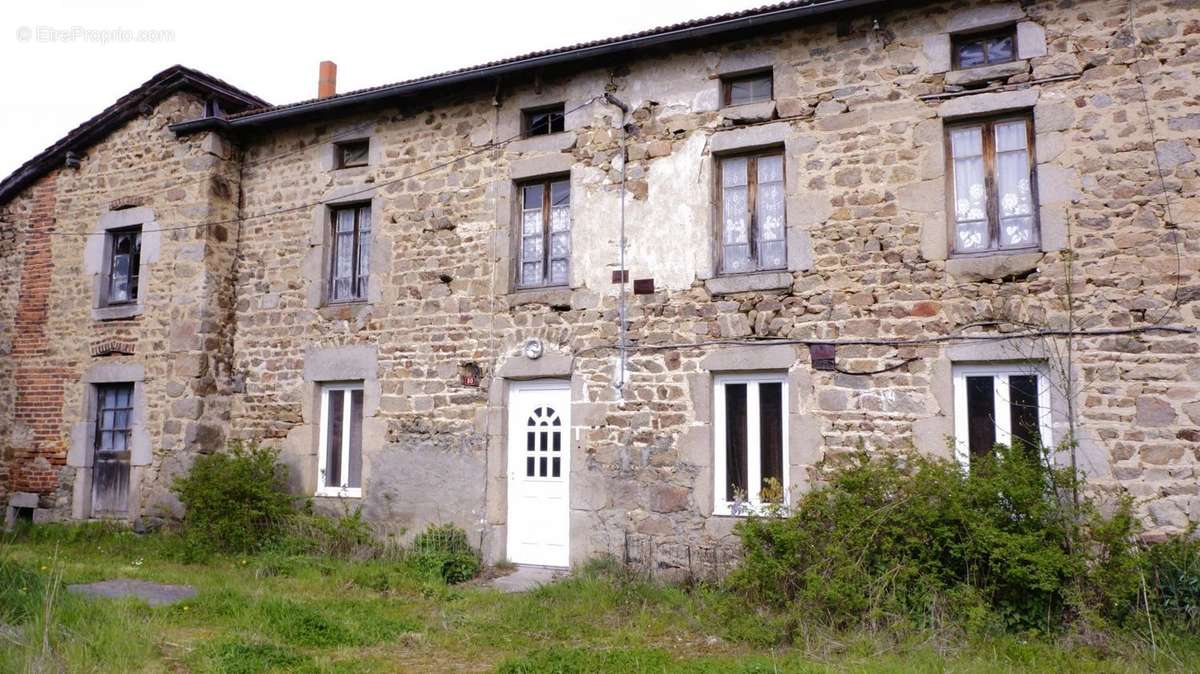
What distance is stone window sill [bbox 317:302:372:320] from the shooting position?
998 centimetres

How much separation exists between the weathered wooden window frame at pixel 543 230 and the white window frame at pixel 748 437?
2083 mm

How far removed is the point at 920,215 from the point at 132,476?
923 cm

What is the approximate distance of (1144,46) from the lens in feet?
23.1

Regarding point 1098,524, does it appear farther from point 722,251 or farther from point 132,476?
point 132,476

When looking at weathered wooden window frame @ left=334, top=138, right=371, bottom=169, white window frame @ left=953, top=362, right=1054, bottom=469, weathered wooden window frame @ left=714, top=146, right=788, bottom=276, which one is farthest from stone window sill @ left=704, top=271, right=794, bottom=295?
weathered wooden window frame @ left=334, top=138, right=371, bottom=169

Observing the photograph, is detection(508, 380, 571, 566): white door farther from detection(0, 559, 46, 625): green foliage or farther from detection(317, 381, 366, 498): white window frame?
detection(0, 559, 46, 625): green foliage

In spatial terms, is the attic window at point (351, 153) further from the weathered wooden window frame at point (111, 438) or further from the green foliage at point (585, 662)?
the green foliage at point (585, 662)

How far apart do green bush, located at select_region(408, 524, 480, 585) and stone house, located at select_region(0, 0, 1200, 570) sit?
0.17 m

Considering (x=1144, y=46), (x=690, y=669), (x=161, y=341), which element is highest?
(x=1144, y=46)

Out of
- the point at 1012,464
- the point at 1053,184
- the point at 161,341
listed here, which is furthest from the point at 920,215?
the point at 161,341

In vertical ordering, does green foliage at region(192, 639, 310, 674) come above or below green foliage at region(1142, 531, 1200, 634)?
below

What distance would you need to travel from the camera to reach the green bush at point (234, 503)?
9414 millimetres

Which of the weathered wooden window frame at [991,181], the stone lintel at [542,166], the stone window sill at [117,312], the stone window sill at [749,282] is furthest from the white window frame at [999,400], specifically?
the stone window sill at [117,312]

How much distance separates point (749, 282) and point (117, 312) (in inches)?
313
